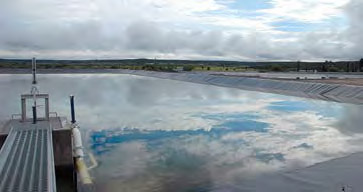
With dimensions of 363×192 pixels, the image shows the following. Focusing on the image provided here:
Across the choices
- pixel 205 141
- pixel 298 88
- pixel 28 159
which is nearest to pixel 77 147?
pixel 28 159

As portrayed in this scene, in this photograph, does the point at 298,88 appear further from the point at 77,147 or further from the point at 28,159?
the point at 28,159

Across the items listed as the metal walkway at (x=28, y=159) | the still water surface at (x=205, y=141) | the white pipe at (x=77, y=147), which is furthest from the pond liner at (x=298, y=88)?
the metal walkway at (x=28, y=159)

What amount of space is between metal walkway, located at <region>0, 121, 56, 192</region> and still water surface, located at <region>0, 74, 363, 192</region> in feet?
3.59

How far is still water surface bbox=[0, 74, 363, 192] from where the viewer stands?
753 centimetres

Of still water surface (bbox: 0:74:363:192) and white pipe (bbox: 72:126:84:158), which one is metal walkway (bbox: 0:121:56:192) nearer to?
white pipe (bbox: 72:126:84:158)

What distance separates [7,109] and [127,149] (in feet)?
27.6

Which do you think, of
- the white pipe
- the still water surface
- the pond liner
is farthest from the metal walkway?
the pond liner

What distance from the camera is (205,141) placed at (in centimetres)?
1045

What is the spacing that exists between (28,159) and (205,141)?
4.79 meters

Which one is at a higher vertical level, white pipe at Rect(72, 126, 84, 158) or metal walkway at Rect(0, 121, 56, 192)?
metal walkway at Rect(0, 121, 56, 192)

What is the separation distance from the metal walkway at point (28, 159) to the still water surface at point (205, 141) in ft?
3.59

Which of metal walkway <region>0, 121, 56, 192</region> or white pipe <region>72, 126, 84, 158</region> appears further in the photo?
white pipe <region>72, 126, 84, 158</region>

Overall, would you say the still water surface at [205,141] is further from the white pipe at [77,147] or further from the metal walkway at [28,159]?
the metal walkway at [28,159]

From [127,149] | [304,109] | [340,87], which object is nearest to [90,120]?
[127,149]
